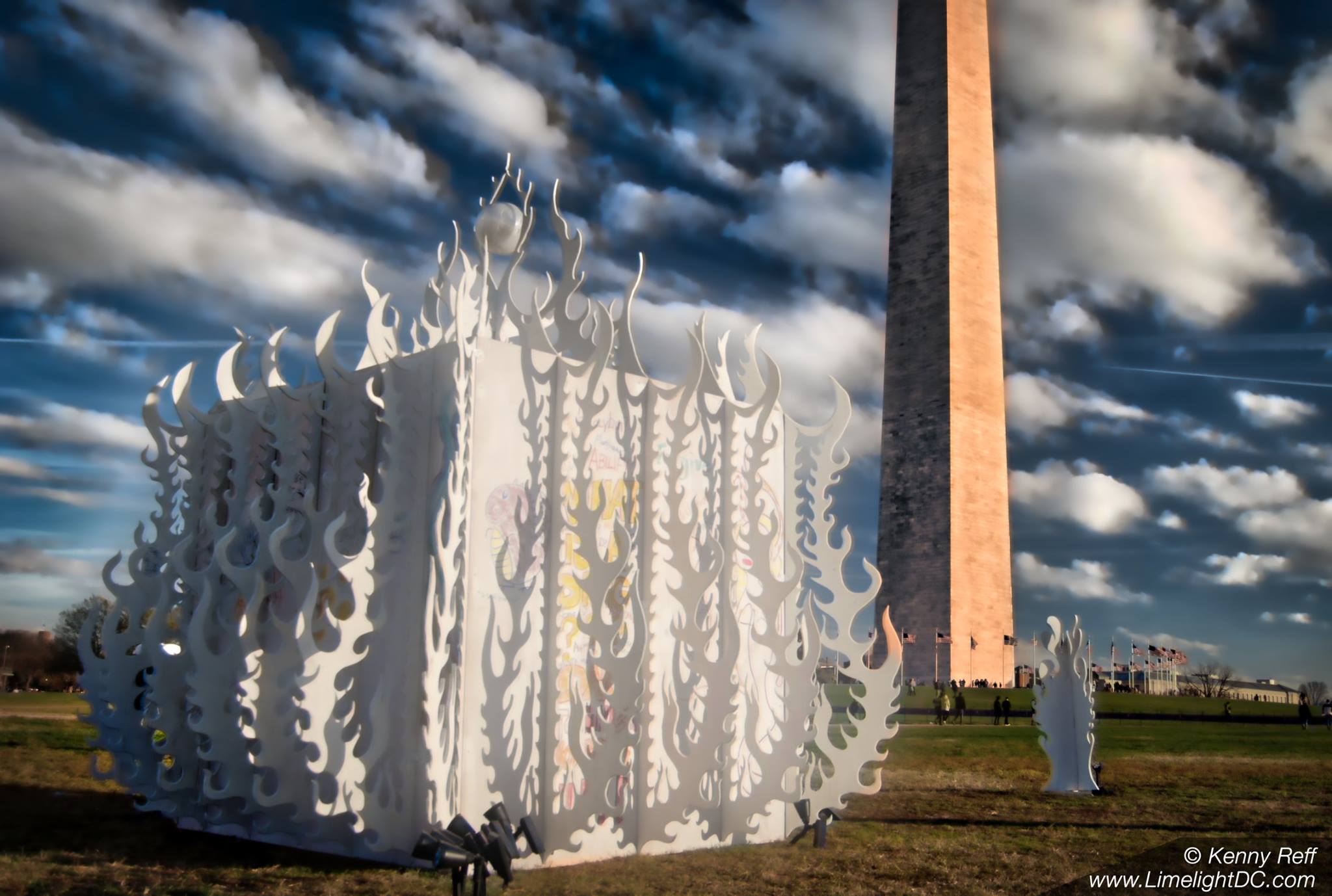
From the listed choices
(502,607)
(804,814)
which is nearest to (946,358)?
(804,814)

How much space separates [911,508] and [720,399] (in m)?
28.1

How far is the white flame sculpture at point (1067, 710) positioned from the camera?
14.9 meters

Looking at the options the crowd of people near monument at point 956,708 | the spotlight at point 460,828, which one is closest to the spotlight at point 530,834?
the spotlight at point 460,828

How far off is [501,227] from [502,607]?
10.2 feet

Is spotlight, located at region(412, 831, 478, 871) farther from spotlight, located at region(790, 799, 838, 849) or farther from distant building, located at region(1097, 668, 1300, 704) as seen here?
distant building, located at region(1097, 668, 1300, 704)

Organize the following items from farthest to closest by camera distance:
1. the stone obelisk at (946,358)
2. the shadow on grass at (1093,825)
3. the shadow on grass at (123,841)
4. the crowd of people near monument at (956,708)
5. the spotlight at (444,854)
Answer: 1. the stone obelisk at (946,358)
2. the crowd of people near monument at (956,708)
3. the shadow on grass at (1093,825)
4. the shadow on grass at (123,841)
5. the spotlight at (444,854)

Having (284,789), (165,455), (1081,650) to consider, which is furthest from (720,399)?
(1081,650)

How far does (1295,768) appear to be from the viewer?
18.7 meters

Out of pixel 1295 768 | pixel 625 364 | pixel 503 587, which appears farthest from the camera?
pixel 1295 768

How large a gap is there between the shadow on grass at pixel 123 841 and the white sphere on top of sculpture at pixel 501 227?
15.6ft

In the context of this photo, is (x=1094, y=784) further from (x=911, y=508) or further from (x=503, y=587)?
(x=911, y=508)

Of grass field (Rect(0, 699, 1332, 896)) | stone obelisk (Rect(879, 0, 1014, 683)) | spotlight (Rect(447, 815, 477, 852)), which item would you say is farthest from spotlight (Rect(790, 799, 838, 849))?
stone obelisk (Rect(879, 0, 1014, 683))

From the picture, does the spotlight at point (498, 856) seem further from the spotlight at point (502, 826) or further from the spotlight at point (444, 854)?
the spotlight at point (502, 826)

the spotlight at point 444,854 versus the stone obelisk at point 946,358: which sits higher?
the stone obelisk at point 946,358
